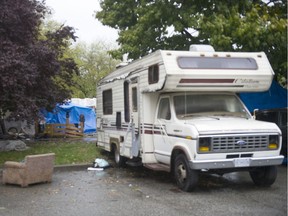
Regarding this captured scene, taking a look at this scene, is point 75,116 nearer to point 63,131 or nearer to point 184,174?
point 63,131

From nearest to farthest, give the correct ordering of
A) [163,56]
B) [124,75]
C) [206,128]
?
1. [206,128]
2. [163,56]
3. [124,75]

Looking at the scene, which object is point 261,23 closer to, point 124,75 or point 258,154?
point 124,75

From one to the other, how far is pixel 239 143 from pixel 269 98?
22.5ft

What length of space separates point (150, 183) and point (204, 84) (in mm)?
2721

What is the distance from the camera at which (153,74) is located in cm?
966

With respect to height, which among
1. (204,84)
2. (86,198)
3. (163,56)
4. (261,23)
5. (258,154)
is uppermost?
(261,23)

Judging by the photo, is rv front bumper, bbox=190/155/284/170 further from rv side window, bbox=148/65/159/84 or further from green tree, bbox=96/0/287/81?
green tree, bbox=96/0/287/81

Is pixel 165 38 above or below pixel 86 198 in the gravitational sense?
above

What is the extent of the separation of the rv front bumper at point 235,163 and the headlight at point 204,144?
Answer: 214 mm

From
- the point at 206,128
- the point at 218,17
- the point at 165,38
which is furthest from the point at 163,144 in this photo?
the point at 165,38

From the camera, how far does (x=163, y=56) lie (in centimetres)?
904

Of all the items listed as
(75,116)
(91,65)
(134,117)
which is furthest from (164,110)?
(91,65)

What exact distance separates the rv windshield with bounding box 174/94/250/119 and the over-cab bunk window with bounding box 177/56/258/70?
0.77 m

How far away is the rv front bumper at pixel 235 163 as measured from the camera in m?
8.27
